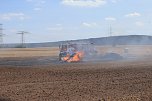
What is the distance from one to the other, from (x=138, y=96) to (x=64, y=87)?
3.73 m

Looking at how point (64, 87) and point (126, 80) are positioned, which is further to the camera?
point (126, 80)

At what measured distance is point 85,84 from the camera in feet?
53.0

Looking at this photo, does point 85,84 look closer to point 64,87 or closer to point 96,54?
point 64,87

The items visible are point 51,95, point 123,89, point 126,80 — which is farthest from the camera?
point 126,80

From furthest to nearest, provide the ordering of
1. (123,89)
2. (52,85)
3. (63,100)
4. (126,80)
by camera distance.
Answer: (126,80)
(52,85)
(123,89)
(63,100)

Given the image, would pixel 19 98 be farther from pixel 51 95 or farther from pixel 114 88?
pixel 114 88

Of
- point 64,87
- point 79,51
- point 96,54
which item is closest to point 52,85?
point 64,87

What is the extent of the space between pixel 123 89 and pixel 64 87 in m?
2.47

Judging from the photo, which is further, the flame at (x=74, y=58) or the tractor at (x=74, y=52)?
the tractor at (x=74, y=52)

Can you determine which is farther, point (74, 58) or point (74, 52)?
point (74, 52)

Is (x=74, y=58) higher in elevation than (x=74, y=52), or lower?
lower

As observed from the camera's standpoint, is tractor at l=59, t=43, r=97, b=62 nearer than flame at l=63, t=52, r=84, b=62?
No

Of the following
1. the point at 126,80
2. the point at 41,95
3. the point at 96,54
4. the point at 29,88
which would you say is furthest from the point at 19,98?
A: the point at 96,54

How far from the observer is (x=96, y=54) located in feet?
133
